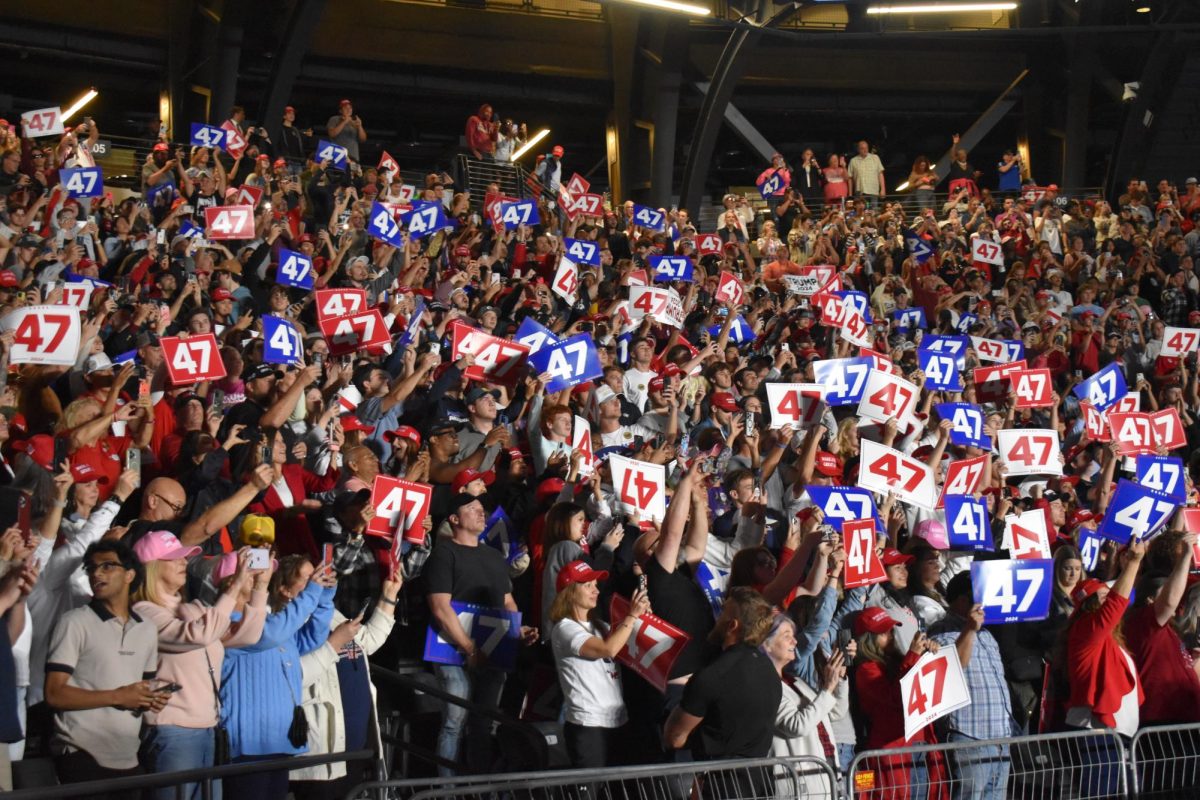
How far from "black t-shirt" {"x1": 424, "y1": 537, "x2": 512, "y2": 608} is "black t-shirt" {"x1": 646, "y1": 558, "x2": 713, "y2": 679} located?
86 centimetres

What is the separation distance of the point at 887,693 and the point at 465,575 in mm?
2149

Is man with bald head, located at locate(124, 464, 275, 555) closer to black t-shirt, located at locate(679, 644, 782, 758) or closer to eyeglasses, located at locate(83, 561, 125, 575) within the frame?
eyeglasses, located at locate(83, 561, 125, 575)

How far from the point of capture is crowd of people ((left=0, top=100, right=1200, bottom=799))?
6.21 m

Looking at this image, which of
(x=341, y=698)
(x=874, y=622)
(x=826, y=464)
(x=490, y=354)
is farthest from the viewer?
(x=490, y=354)

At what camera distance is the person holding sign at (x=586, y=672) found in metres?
6.60

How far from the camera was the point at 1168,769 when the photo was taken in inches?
296

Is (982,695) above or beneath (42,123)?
beneath

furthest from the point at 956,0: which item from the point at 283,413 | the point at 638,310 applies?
the point at 283,413

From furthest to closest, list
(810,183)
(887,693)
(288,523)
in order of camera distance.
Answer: (810,183), (288,523), (887,693)

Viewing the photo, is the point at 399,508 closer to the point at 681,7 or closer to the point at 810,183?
the point at 681,7

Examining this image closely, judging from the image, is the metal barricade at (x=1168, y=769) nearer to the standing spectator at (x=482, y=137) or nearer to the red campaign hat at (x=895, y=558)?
the red campaign hat at (x=895, y=558)

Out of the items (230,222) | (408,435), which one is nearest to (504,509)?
(408,435)

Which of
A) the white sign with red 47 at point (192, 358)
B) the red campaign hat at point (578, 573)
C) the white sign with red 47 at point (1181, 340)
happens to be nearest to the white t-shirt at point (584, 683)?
the red campaign hat at point (578, 573)

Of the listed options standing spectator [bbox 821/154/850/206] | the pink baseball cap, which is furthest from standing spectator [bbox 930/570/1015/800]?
standing spectator [bbox 821/154/850/206]
